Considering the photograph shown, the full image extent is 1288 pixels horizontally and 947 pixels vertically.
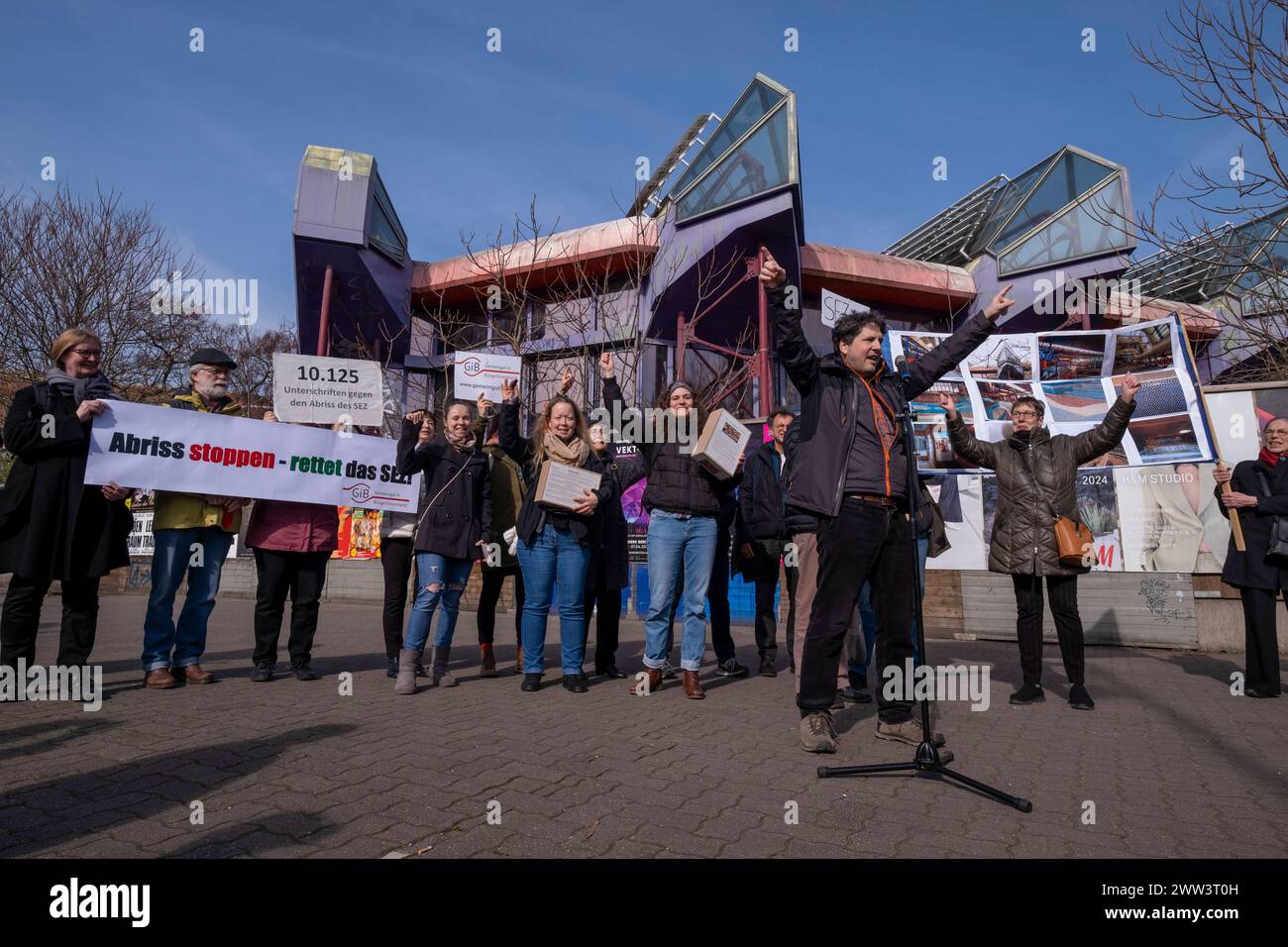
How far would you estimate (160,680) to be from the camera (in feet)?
18.2

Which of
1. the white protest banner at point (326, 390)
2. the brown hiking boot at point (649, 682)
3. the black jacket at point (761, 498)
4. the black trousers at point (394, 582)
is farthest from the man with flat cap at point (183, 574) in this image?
the black jacket at point (761, 498)

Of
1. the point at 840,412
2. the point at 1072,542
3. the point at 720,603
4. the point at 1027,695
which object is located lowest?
the point at 1027,695

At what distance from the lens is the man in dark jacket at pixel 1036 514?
211 inches

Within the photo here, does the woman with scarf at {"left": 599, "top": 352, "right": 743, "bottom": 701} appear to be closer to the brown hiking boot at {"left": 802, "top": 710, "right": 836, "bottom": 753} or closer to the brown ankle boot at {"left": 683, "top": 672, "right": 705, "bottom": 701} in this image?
the brown ankle boot at {"left": 683, "top": 672, "right": 705, "bottom": 701}

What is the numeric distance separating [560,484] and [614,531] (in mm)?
1040

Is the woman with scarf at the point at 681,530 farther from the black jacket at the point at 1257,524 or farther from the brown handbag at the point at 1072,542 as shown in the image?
the black jacket at the point at 1257,524

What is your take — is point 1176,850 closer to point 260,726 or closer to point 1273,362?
point 260,726

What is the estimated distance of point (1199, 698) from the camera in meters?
5.86

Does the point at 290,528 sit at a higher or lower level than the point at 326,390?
lower

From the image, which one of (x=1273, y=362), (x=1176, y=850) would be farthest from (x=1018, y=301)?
(x=1176, y=850)

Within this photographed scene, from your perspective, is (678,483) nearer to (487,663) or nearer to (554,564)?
(554,564)

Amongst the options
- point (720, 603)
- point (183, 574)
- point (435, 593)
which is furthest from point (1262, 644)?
point (183, 574)
